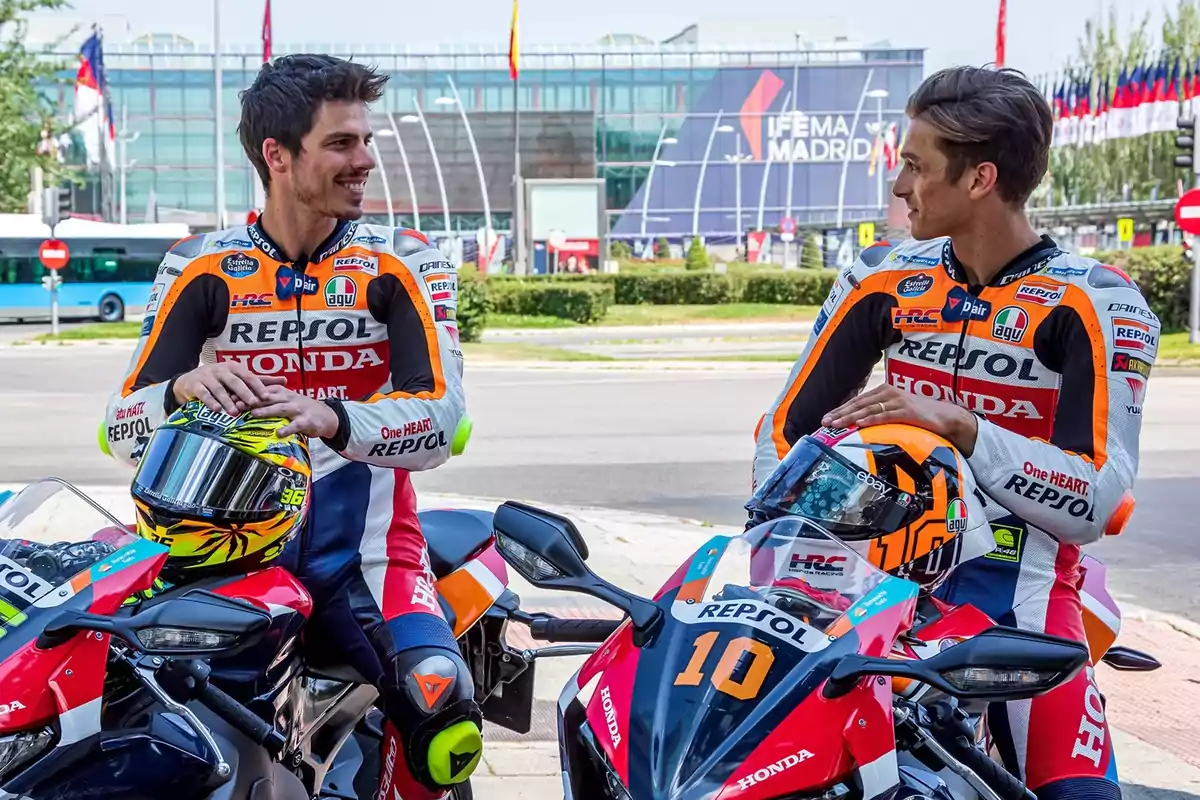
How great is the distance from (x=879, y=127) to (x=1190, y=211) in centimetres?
5013

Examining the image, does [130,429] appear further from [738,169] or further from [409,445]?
[738,169]

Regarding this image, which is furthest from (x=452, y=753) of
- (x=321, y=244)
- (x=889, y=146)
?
(x=889, y=146)

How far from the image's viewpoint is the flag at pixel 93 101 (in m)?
42.3

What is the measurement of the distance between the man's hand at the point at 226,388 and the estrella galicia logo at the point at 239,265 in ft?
1.68

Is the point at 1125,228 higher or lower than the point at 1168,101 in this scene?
lower

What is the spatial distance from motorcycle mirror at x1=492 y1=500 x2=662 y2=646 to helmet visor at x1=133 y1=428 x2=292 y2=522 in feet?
1.85

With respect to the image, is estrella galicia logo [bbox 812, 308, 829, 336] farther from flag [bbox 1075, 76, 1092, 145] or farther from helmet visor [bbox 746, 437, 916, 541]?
flag [bbox 1075, 76, 1092, 145]

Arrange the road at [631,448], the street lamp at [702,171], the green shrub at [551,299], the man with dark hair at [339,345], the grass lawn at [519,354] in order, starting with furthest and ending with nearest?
1. the street lamp at [702,171]
2. the green shrub at [551,299]
3. the grass lawn at [519,354]
4. the road at [631,448]
5. the man with dark hair at [339,345]

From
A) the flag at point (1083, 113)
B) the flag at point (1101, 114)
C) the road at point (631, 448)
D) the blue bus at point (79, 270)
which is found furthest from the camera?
the flag at point (1083, 113)

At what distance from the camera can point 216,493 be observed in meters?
2.72

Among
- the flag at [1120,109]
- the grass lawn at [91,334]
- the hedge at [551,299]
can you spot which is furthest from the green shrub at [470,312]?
the flag at [1120,109]

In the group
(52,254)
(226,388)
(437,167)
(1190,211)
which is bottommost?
(226,388)

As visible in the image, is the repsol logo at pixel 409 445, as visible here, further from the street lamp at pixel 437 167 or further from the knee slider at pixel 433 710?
the street lamp at pixel 437 167

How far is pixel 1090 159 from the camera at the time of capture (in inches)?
2315
